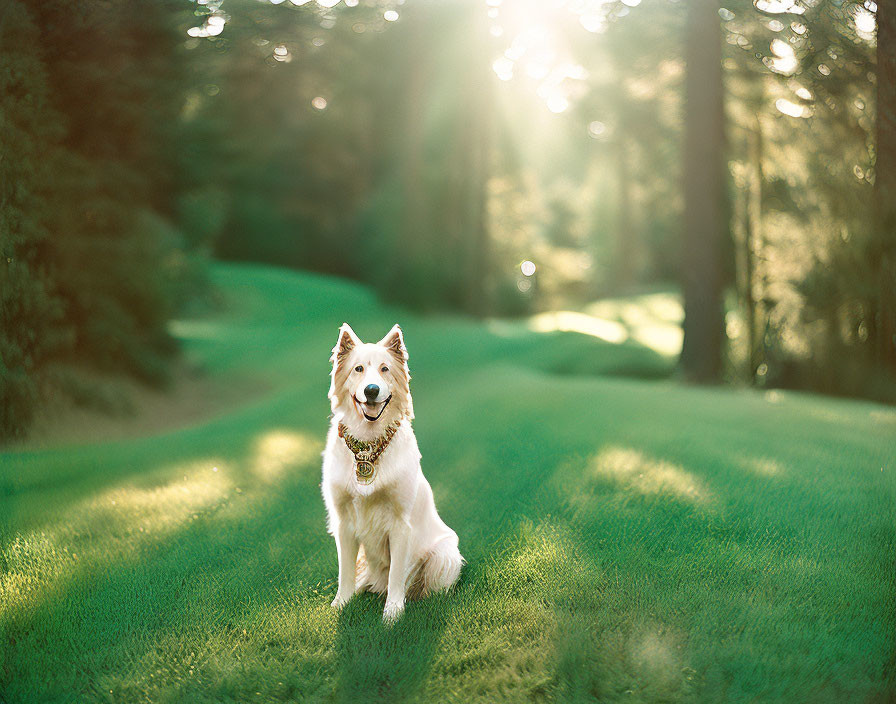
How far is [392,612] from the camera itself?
3615mm

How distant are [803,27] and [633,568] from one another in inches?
174

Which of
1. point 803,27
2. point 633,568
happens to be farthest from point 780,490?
point 803,27

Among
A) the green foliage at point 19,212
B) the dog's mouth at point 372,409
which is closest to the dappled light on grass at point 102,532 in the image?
the green foliage at point 19,212

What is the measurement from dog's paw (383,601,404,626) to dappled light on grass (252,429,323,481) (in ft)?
11.4

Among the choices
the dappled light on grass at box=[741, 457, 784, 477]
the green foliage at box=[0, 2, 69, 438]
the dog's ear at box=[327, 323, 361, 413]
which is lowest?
the dappled light on grass at box=[741, 457, 784, 477]

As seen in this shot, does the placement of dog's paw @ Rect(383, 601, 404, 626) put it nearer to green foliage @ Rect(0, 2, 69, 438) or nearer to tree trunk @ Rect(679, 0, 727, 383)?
green foliage @ Rect(0, 2, 69, 438)

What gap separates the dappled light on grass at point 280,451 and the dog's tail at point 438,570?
3379 millimetres

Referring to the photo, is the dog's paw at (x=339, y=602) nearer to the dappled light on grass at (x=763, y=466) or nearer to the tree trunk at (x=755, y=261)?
the dappled light on grass at (x=763, y=466)

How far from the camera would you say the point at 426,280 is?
26250 mm

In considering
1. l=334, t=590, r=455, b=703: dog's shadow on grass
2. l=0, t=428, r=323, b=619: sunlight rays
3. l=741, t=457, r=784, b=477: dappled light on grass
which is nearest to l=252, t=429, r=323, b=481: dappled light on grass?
l=0, t=428, r=323, b=619: sunlight rays

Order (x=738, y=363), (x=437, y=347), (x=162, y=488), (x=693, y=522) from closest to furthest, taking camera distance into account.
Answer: (x=693, y=522), (x=162, y=488), (x=738, y=363), (x=437, y=347)

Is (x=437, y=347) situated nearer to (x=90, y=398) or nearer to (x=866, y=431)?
(x=90, y=398)

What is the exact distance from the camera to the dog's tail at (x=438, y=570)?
382 cm

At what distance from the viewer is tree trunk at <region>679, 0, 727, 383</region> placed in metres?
12.0
